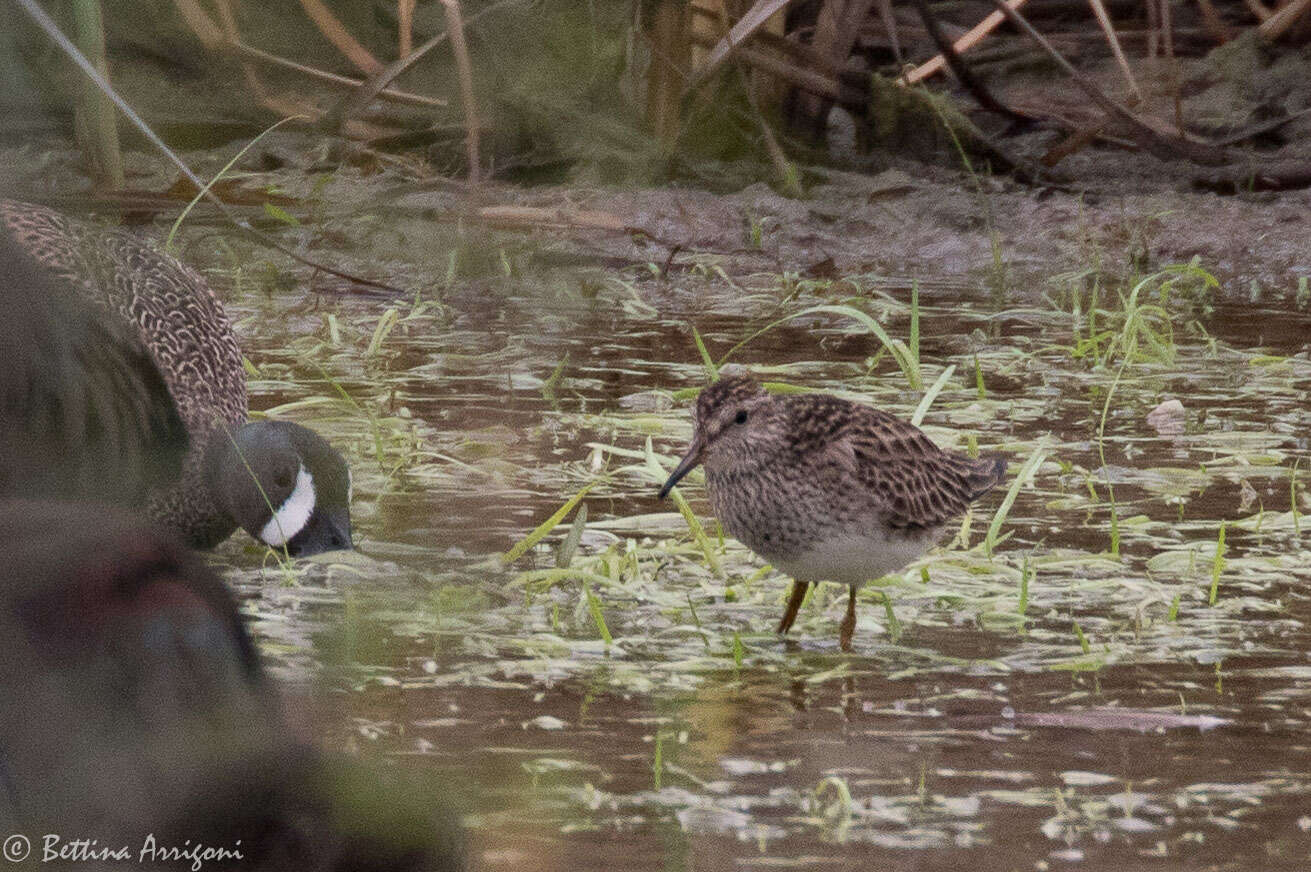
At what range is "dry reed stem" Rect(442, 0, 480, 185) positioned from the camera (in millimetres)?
713

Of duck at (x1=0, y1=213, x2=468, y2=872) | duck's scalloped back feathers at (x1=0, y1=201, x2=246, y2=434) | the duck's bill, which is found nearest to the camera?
duck at (x1=0, y1=213, x2=468, y2=872)

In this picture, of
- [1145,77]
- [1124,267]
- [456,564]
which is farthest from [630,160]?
[1145,77]

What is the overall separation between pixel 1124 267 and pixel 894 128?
1.38 metres

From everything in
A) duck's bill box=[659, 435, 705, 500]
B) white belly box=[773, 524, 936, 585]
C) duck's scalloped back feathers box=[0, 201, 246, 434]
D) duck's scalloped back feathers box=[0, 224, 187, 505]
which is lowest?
white belly box=[773, 524, 936, 585]

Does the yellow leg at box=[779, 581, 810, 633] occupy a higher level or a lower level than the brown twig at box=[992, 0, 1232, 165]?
lower

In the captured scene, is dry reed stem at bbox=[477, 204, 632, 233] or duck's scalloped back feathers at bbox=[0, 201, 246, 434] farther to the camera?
duck's scalloped back feathers at bbox=[0, 201, 246, 434]

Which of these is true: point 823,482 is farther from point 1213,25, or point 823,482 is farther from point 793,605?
point 1213,25

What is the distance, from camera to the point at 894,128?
823cm

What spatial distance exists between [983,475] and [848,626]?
685mm

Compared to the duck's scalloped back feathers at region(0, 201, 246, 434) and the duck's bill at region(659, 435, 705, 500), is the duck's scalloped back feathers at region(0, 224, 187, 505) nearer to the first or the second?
the duck's bill at region(659, 435, 705, 500)

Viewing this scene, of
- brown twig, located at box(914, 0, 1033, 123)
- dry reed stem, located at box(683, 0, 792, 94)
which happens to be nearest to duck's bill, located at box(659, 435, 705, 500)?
dry reed stem, located at box(683, 0, 792, 94)

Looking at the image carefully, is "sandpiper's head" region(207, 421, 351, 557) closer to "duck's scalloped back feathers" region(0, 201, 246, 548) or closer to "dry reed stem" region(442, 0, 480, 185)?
"duck's scalloped back feathers" region(0, 201, 246, 548)

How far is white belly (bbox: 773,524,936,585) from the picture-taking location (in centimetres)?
322

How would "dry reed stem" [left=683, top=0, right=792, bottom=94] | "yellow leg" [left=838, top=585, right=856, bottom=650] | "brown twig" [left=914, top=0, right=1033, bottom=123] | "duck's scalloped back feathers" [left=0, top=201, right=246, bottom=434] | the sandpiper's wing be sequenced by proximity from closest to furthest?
"yellow leg" [left=838, top=585, right=856, bottom=650]
the sandpiper's wing
"duck's scalloped back feathers" [left=0, top=201, right=246, bottom=434]
"dry reed stem" [left=683, top=0, right=792, bottom=94]
"brown twig" [left=914, top=0, right=1033, bottom=123]
